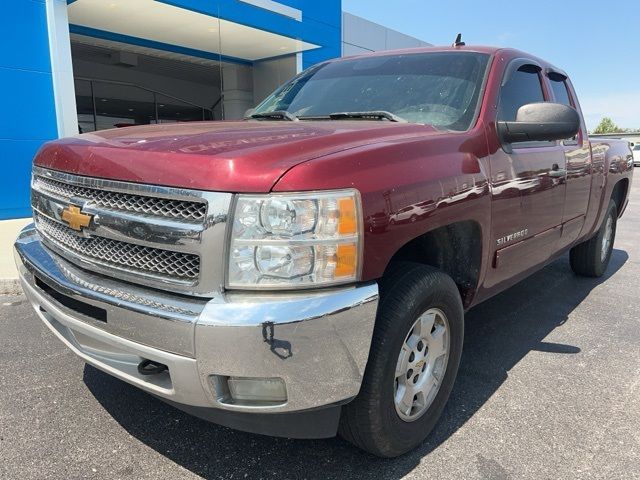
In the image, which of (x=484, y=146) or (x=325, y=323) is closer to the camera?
(x=325, y=323)

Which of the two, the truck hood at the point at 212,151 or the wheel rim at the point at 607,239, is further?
the wheel rim at the point at 607,239

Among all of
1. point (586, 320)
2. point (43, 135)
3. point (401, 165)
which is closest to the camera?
point (401, 165)

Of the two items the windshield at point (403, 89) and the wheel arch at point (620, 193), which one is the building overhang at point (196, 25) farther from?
the wheel arch at point (620, 193)

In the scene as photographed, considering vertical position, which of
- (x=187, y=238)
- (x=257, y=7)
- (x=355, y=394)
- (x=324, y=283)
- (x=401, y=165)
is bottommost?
(x=355, y=394)

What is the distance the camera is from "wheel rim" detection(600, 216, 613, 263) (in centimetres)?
530

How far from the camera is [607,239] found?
17.8 feet

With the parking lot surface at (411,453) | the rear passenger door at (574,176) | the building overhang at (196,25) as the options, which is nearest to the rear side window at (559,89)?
the rear passenger door at (574,176)

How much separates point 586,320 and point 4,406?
416 cm

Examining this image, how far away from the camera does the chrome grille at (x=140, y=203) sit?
1.78 metres

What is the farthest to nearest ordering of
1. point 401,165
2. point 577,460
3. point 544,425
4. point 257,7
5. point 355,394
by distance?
point 257,7
point 544,425
point 577,460
point 401,165
point 355,394

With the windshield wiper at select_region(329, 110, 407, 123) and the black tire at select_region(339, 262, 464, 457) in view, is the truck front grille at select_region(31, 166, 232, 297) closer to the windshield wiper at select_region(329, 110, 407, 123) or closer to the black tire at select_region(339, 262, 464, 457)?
the black tire at select_region(339, 262, 464, 457)

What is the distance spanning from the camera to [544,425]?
2.58 meters

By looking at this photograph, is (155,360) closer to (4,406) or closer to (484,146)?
(4,406)

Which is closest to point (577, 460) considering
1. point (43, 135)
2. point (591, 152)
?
point (591, 152)
